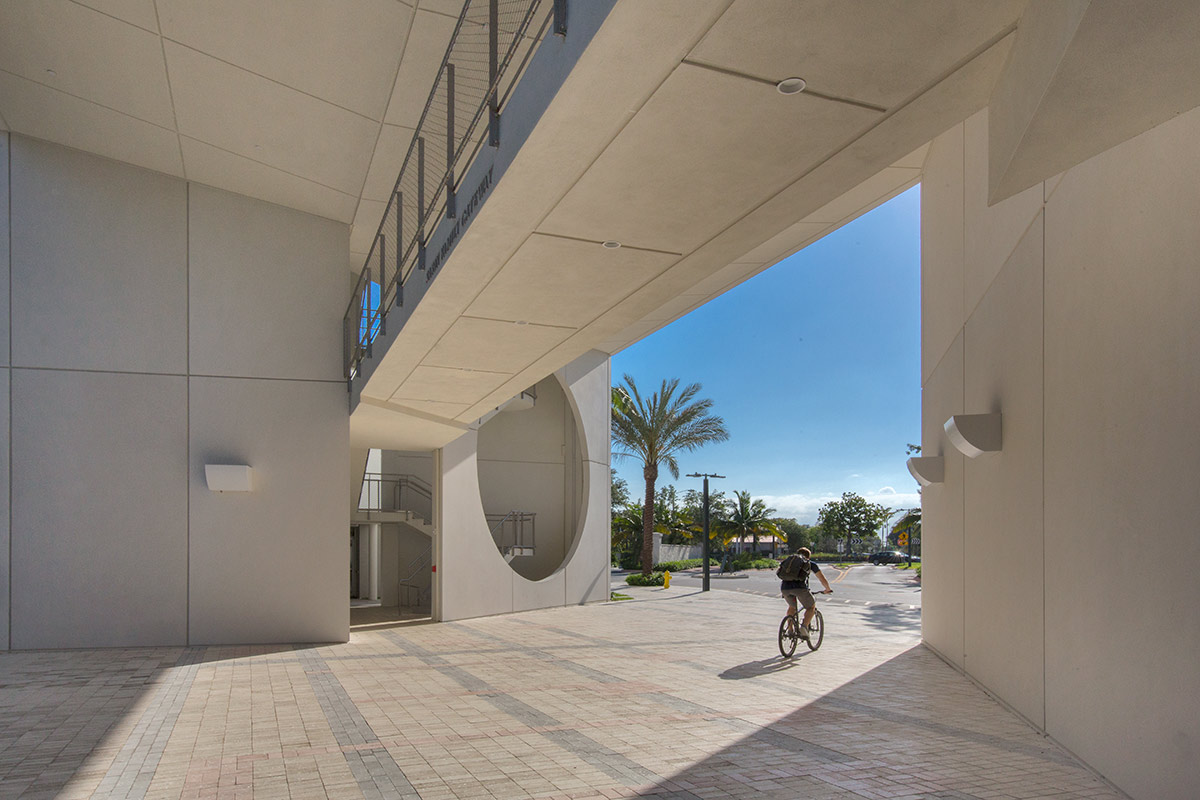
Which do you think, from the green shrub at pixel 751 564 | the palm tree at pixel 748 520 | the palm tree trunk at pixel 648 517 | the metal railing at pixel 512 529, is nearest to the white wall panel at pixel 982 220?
the metal railing at pixel 512 529

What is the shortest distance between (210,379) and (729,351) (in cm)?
14067

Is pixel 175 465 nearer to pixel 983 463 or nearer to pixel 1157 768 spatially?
pixel 983 463

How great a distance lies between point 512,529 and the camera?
23.0 meters

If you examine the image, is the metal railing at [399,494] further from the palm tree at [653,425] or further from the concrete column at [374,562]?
the palm tree at [653,425]

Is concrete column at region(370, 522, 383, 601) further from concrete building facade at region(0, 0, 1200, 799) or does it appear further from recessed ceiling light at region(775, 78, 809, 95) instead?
recessed ceiling light at region(775, 78, 809, 95)

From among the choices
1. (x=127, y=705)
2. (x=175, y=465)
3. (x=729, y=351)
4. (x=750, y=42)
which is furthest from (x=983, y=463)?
(x=729, y=351)

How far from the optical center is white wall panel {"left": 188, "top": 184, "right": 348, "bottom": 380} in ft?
42.0

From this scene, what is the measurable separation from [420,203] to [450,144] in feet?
4.99

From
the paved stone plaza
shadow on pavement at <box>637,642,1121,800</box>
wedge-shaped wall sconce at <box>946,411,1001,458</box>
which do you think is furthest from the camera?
wedge-shaped wall sconce at <box>946,411,1001,458</box>

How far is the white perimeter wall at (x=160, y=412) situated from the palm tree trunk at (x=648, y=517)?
21.5 meters

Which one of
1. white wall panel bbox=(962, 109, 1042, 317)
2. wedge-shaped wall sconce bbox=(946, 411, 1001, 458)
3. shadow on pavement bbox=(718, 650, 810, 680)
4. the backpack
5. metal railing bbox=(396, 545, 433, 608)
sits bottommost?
metal railing bbox=(396, 545, 433, 608)

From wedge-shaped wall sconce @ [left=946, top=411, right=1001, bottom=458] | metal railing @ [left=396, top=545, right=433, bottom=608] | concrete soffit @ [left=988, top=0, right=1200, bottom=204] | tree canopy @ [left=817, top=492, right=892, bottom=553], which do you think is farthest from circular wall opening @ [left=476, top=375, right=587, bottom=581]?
tree canopy @ [left=817, top=492, right=892, bottom=553]

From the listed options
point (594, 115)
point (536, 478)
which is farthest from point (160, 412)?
point (536, 478)

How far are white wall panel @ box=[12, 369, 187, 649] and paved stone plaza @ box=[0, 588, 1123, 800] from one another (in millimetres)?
493
